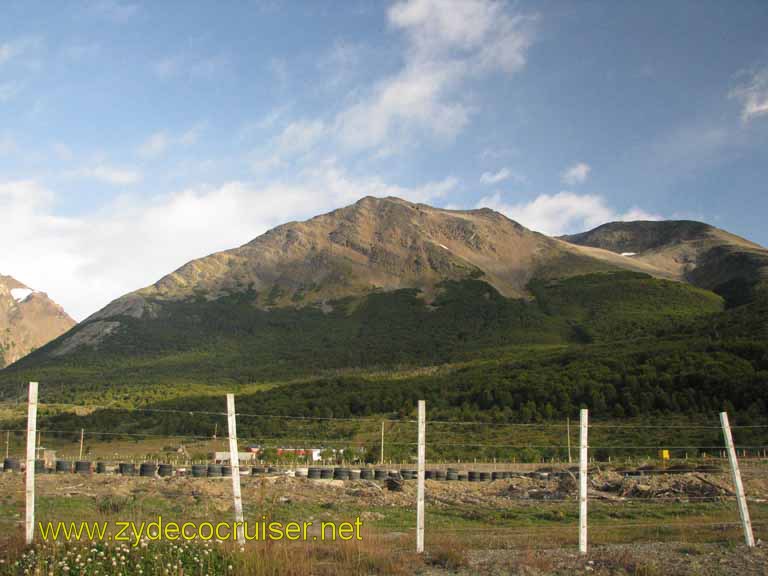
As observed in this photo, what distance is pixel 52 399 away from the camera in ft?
251

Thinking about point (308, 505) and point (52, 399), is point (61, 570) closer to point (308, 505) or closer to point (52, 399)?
point (308, 505)

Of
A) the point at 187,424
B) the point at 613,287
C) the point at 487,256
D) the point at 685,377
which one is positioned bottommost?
the point at 187,424

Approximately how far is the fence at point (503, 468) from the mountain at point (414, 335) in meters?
6.47

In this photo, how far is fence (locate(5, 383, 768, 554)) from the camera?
875 centimetres

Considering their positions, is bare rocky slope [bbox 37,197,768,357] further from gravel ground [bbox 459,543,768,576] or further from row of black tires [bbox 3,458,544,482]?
gravel ground [bbox 459,543,768,576]

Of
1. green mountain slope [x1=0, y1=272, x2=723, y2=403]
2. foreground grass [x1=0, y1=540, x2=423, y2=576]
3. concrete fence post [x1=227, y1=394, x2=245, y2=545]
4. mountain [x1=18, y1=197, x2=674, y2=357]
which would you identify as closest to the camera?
foreground grass [x1=0, y1=540, x2=423, y2=576]

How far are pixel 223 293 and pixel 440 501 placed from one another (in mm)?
142055

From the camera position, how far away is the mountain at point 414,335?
5569cm

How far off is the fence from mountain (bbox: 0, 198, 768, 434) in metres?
6.47

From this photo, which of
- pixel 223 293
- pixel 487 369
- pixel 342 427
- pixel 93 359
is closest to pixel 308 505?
pixel 342 427

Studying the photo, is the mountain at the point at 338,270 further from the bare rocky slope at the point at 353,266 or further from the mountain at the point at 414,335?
the mountain at the point at 414,335

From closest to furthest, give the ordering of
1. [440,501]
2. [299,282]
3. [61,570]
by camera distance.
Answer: [61,570]
[440,501]
[299,282]

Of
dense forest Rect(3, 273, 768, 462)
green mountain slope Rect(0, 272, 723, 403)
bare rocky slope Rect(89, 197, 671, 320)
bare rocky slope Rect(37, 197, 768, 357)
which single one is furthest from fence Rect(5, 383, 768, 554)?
bare rocky slope Rect(89, 197, 671, 320)

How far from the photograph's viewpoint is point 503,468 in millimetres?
35062
